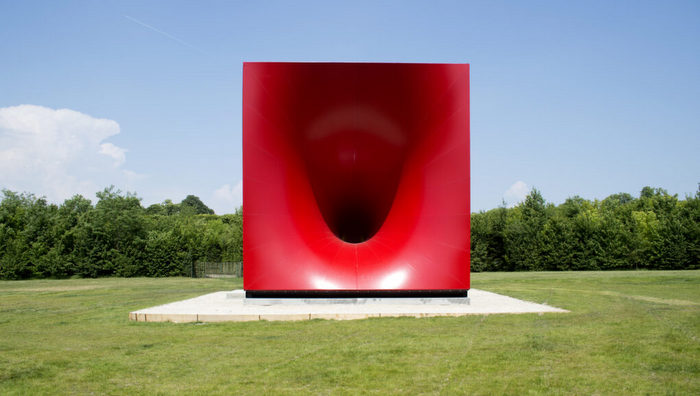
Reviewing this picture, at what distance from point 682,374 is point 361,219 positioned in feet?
21.3

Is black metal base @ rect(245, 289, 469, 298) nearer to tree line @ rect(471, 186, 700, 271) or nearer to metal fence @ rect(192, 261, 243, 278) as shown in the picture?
metal fence @ rect(192, 261, 243, 278)

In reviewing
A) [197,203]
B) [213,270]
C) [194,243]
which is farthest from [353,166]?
[197,203]

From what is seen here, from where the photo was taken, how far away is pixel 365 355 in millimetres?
5480

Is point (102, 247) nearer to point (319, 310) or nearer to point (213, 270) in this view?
point (213, 270)

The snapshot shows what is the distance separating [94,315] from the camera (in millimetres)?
9172

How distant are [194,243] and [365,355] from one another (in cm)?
2158

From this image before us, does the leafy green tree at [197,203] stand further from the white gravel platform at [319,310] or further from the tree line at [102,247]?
the white gravel platform at [319,310]

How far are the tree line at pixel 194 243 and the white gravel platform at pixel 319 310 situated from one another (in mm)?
16120

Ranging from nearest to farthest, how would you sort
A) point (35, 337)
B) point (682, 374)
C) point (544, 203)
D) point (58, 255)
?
point (682, 374) < point (35, 337) < point (58, 255) < point (544, 203)

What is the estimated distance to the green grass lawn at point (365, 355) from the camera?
4.40 metres

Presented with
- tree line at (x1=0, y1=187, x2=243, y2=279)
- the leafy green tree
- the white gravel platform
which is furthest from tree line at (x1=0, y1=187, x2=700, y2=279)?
the leafy green tree

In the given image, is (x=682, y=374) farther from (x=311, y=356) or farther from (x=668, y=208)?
(x=668, y=208)

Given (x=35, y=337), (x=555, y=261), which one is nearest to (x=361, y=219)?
(x=35, y=337)

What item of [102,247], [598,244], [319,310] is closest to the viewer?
[319,310]
